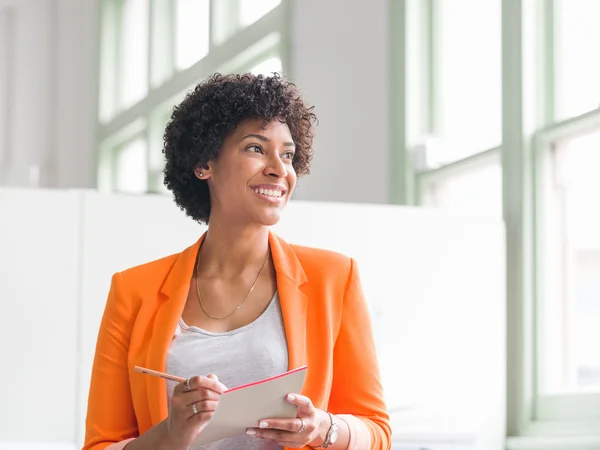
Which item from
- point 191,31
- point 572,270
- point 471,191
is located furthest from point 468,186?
point 191,31

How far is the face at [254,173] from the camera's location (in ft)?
4.86

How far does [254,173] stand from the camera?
4.88 ft

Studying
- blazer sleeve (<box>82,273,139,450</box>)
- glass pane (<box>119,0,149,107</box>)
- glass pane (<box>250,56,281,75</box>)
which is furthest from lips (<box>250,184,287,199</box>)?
glass pane (<box>119,0,149,107</box>)

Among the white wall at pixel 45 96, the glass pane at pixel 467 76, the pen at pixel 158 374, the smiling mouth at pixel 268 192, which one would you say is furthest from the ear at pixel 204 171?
the white wall at pixel 45 96

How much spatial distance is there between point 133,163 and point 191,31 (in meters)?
0.80

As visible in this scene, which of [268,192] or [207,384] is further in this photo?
[268,192]

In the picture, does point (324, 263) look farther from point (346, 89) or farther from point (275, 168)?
point (346, 89)

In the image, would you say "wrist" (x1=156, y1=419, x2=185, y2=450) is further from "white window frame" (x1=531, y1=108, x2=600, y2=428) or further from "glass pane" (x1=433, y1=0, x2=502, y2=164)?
"glass pane" (x1=433, y1=0, x2=502, y2=164)

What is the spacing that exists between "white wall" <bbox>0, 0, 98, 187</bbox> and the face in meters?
4.12

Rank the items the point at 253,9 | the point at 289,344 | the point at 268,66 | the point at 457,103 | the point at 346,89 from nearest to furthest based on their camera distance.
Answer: the point at 289,344 < the point at 457,103 < the point at 346,89 < the point at 268,66 < the point at 253,9

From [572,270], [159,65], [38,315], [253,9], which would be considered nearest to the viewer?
[38,315]

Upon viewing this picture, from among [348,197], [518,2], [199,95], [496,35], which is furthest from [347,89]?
[199,95]

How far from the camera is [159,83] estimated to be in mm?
5598

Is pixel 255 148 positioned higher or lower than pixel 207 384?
higher
